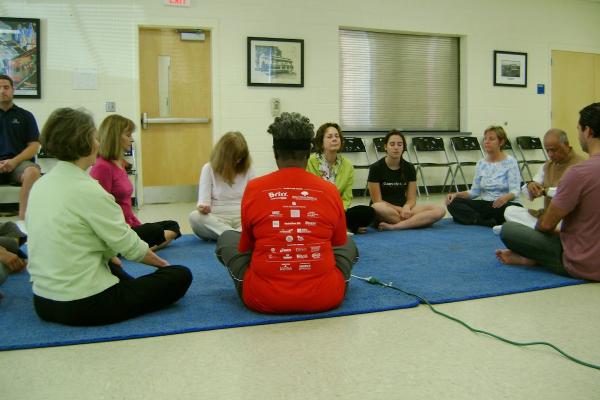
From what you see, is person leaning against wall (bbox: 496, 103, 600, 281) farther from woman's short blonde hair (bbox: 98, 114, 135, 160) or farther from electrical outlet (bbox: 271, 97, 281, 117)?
electrical outlet (bbox: 271, 97, 281, 117)

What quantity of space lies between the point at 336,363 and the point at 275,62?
609 centimetres

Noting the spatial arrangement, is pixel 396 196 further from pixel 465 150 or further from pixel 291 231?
pixel 465 150

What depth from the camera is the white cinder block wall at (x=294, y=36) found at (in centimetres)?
659

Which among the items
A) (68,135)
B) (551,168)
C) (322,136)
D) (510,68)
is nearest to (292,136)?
(68,135)

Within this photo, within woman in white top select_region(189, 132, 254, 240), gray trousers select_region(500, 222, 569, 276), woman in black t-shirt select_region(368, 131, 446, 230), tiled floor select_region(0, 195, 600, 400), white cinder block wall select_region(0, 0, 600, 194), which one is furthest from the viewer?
white cinder block wall select_region(0, 0, 600, 194)

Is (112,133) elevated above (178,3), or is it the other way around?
(178,3)

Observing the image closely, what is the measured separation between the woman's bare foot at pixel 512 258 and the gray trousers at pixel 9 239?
2866 millimetres

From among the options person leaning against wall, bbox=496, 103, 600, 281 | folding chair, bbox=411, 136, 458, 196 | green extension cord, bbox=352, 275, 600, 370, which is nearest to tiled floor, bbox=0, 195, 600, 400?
green extension cord, bbox=352, 275, 600, 370

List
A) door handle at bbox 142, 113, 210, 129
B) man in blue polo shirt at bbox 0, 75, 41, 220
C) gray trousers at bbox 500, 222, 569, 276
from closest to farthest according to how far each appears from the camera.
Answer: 1. gray trousers at bbox 500, 222, 569, 276
2. man in blue polo shirt at bbox 0, 75, 41, 220
3. door handle at bbox 142, 113, 210, 129

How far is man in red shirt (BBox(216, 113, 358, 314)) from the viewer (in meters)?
2.22

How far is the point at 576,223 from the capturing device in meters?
2.83

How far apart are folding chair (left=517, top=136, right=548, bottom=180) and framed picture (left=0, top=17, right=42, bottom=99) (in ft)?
23.7

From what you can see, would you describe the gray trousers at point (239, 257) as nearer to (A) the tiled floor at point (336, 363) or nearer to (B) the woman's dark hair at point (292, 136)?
Result: (A) the tiled floor at point (336, 363)

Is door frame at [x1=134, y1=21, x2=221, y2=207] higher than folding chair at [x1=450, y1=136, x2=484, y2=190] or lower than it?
higher
